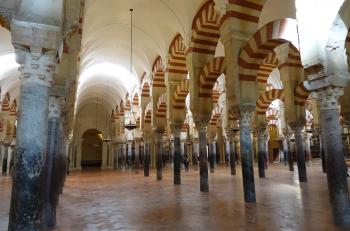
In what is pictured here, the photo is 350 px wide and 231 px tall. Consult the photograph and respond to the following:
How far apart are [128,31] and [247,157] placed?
23.2 feet

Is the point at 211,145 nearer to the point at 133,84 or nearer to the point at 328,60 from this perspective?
the point at 133,84

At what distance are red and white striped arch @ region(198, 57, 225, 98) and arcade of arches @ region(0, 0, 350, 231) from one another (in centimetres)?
3

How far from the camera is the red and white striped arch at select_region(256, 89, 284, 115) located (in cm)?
1005

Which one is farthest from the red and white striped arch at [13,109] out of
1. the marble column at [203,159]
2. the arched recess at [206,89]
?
the marble column at [203,159]

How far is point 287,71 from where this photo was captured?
28.0 feet

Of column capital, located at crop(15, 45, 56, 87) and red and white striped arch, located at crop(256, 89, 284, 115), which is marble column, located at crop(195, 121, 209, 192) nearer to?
red and white striped arch, located at crop(256, 89, 284, 115)

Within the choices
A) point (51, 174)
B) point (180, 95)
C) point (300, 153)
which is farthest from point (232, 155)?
point (51, 174)

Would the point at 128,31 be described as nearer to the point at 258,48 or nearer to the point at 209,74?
the point at 209,74

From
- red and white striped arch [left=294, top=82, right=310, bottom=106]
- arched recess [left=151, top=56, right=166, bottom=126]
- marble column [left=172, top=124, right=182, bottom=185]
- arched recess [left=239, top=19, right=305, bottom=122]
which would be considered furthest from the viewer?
arched recess [left=151, top=56, right=166, bottom=126]

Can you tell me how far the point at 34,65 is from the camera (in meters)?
2.72

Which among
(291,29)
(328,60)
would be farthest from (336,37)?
(291,29)

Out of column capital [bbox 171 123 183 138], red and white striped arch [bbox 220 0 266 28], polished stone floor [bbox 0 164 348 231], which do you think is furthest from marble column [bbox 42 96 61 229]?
column capital [bbox 171 123 183 138]

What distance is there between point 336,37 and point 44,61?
351cm

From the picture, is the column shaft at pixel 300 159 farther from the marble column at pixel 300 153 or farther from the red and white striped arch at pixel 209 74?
the red and white striped arch at pixel 209 74
